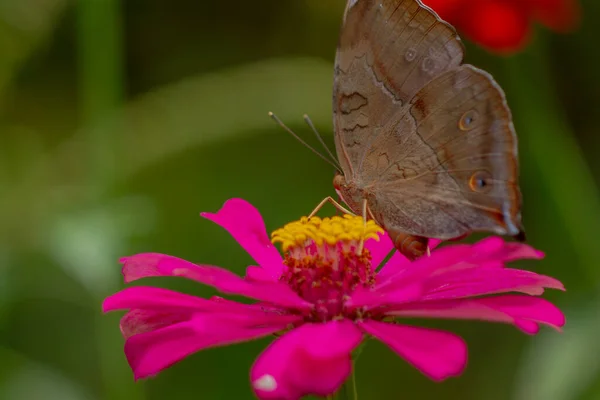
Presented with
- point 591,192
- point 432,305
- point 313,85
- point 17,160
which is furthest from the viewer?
point 17,160

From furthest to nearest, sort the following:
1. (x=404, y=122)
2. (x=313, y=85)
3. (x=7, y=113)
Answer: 1. (x=7, y=113)
2. (x=313, y=85)
3. (x=404, y=122)

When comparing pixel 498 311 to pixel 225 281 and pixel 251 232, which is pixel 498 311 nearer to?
pixel 225 281

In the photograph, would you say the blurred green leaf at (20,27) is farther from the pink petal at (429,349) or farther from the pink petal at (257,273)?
the pink petal at (429,349)

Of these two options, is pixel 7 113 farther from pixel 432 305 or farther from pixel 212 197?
pixel 432 305

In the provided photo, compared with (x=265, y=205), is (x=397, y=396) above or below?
below

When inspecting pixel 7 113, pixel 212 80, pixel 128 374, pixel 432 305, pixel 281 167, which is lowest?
pixel 432 305

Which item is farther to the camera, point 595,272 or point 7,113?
point 7,113

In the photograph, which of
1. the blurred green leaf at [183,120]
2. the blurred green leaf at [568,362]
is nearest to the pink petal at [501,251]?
the blurred green leaf at [568,362]

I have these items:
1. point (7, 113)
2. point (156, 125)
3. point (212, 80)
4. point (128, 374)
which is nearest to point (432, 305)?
point (128, 374)
